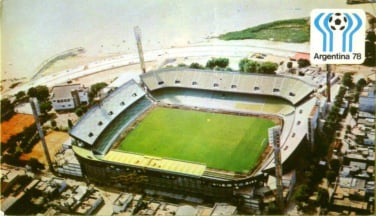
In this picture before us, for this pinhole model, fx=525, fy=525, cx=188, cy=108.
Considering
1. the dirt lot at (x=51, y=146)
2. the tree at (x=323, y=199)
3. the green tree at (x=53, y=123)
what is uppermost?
the green tree at (x=53, y=123)

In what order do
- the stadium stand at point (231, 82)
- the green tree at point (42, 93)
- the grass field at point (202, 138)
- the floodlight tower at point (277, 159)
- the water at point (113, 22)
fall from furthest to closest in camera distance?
the green tree at point (42, 93), the stadium stand at point (231, 82), the water at point (113, 22), the grass field at point (202, 138), the floodlight tower at point (277, 159)

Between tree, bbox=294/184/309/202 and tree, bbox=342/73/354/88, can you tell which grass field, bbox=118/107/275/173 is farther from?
tree, bbox=342/73/354/88

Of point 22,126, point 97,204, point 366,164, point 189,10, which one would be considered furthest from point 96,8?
point 366,164

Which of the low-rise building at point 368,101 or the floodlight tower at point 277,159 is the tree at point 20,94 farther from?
the low-rise building at point 368,101

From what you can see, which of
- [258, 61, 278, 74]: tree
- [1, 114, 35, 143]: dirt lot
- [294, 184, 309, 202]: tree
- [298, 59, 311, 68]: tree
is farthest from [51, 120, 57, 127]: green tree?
[298, 59, 311, 68]: tree

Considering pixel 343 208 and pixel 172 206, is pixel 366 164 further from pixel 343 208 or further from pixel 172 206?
pixel 172 206

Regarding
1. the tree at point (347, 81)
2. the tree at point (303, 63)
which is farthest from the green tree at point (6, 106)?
the tree at point (347, 81)

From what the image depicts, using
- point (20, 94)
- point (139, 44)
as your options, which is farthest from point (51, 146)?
point (139, 44)
